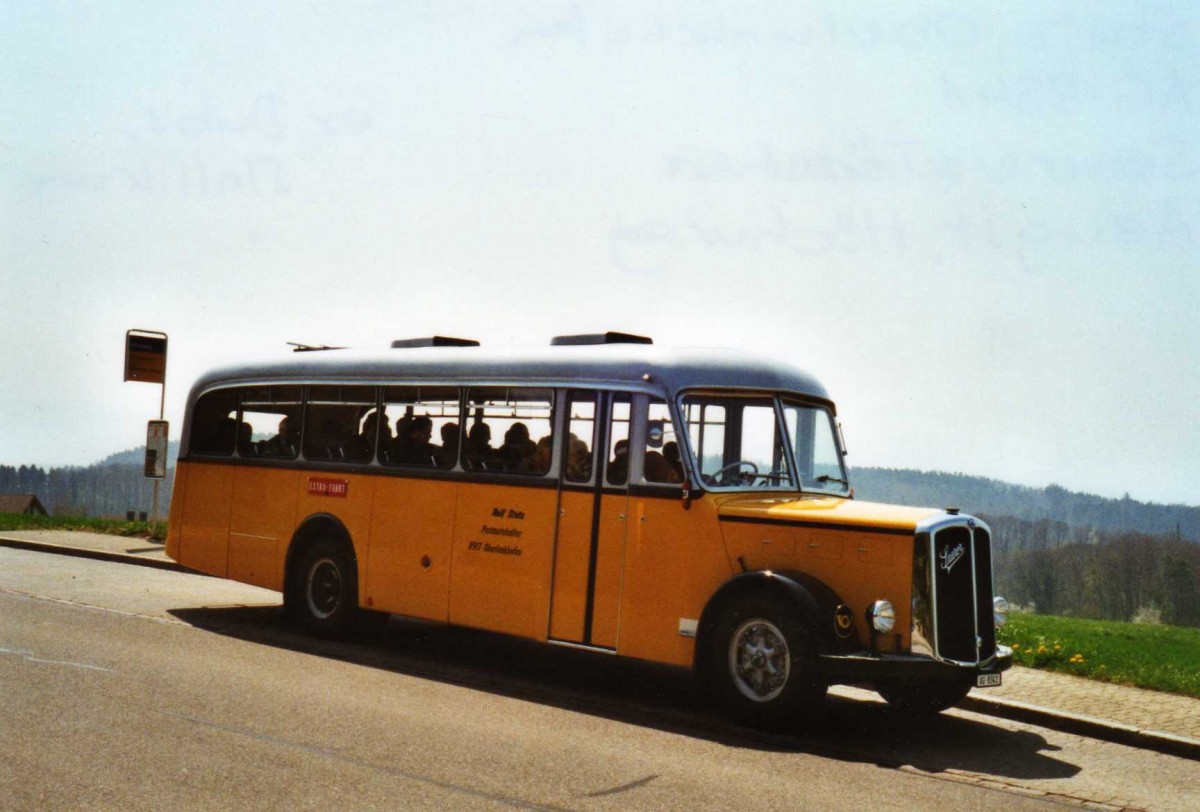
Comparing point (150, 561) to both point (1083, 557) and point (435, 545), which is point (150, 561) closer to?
point (435, 545)

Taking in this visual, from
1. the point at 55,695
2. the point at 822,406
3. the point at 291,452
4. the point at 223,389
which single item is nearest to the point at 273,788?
the point at 55,695

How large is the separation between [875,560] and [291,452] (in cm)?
730

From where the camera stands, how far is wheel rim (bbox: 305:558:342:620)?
1303 centimetres

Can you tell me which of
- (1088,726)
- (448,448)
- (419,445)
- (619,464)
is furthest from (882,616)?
(419,445)

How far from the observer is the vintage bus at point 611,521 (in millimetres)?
8992

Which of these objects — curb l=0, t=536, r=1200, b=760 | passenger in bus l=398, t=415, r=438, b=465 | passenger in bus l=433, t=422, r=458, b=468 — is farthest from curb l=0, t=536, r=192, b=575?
curb l=0, t=536, r=1200, b=760

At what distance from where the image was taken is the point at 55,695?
28.6 ft

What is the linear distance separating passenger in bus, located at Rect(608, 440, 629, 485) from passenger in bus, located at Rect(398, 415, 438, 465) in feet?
7.91

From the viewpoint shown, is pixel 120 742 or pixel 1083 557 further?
pixel 1083 557

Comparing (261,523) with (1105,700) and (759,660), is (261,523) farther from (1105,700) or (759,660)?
(1105,700)

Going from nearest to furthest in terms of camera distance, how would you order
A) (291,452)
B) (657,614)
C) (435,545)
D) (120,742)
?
(120,742) → (657,614) → (435,545) → (291,452)

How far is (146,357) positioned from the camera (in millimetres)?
23969

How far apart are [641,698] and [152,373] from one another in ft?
54.9

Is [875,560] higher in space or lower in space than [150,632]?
higher
